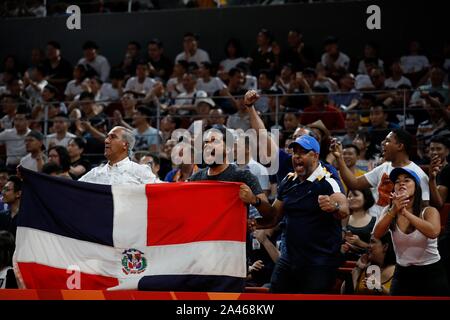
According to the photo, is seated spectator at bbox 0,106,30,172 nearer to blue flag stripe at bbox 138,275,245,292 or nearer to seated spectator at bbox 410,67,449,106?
seated spectator at bbox 410,67,449,106

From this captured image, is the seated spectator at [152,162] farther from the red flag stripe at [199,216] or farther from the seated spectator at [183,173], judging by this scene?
the red flag stripe at [199,216]

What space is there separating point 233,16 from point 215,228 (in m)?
9.49

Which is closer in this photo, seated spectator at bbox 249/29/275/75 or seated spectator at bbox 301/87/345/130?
seated spectator at bbox 301/87/345/130

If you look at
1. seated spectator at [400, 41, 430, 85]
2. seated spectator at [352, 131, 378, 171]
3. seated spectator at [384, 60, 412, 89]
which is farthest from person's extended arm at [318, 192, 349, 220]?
seated spectator at [400, 41, 430, 85]

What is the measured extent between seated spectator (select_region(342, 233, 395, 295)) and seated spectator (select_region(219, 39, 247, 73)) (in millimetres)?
7787

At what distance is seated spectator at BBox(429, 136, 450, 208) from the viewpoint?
7.10 m

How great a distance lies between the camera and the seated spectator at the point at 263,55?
1402 centimetres

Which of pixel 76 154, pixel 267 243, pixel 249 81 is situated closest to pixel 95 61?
pixel 249 81

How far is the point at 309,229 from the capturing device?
6.42 metres

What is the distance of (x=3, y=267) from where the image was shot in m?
7.16

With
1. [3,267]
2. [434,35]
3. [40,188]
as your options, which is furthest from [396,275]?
[434,35]

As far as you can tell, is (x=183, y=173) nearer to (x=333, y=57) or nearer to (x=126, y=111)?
(x=126, y=111)

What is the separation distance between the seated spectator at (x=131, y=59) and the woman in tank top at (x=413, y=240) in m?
9.03
